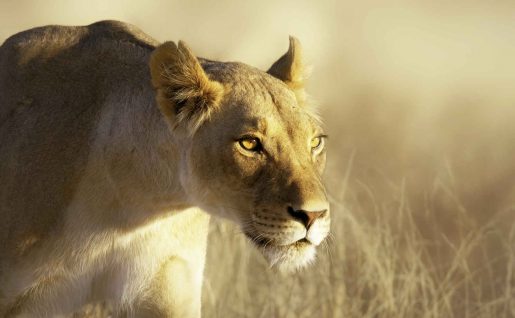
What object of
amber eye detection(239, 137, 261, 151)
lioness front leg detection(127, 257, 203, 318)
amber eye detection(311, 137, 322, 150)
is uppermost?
amber eye detection(239, 137, 261, 151)

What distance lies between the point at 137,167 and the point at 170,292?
0.65 meters

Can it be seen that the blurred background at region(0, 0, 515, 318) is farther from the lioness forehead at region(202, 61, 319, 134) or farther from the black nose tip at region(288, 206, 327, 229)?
the black nose tip at region(288, 206, 327, 229)

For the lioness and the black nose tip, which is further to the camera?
the lioness

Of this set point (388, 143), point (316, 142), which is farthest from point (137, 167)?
point (388, 143)

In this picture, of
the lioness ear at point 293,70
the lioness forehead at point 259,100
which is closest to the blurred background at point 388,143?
the lioness ear at point 293,70

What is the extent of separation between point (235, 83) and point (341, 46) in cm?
1315

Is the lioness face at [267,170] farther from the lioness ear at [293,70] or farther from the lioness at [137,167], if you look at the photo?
the lioness ear at [293,70]

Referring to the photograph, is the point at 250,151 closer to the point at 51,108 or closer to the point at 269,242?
the point at 269,242

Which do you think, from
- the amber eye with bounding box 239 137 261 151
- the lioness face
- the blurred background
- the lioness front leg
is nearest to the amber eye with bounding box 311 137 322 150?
the lioness face

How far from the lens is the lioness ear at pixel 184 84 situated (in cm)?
487

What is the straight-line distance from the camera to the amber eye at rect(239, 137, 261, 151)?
4.73 m

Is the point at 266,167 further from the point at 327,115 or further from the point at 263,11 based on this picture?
the point at 263,11

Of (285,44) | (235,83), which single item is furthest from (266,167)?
(285,44)

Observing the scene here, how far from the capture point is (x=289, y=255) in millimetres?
4750
